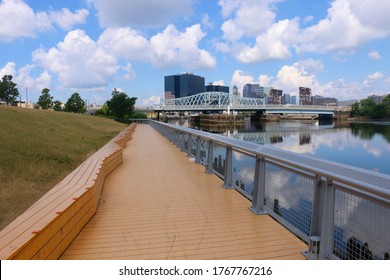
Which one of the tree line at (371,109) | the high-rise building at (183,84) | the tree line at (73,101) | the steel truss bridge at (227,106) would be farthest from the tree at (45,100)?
the high-rise building at (183,84)

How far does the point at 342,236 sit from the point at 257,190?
1.89 meters

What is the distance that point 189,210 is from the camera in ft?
17.6

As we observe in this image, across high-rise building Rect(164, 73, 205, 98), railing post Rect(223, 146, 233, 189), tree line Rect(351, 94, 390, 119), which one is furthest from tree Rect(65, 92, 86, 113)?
high-rise building Rect(164, 73, 205, 98)

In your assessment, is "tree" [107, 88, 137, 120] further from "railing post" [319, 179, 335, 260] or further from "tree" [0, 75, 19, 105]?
"railing post" [319, 179, 335, 260]

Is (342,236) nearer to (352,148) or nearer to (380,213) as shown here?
(380,213)

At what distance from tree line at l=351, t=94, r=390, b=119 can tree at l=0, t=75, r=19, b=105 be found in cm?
9889

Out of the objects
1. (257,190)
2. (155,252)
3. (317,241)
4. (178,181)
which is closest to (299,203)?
(317,241)

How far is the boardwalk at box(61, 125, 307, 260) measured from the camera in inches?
146

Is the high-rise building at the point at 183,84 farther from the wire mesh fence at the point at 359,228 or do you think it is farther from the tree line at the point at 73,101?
the wire mesh fence at the point at 359,228

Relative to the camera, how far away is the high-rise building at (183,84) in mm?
191875

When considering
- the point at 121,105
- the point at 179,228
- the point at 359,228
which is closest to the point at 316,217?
the point at 359,228

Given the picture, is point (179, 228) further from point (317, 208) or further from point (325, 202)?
point (325, 202)

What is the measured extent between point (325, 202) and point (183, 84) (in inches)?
7563

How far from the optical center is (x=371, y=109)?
4208 inches
